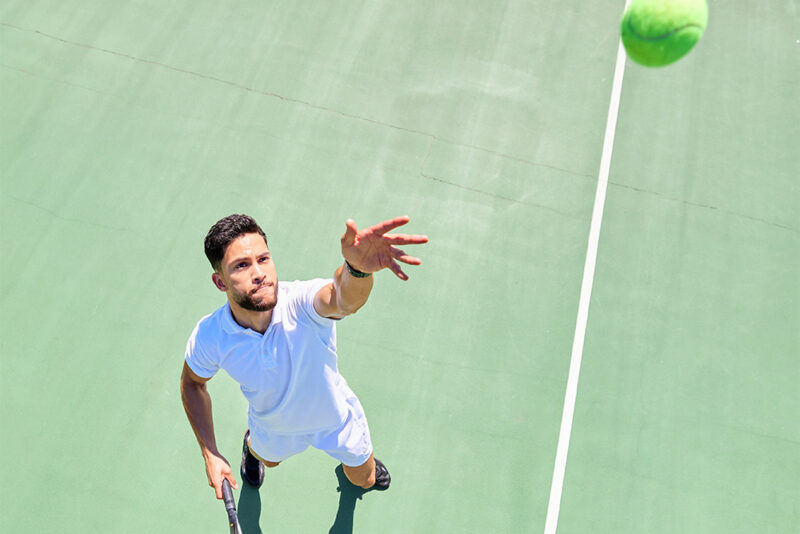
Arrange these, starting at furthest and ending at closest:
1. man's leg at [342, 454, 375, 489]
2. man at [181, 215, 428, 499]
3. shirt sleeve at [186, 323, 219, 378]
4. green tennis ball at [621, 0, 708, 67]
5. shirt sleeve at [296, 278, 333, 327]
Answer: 1. man's leg at [342, 454, 375, 489]
2. green tennis ball at [621, 0, 708, 67]
3. shirt sleeve at [186, 323, 219, 378]
4. shirt sleeve at [296, 278, 333, 327]
5. man at [181, 215, 428, 499]

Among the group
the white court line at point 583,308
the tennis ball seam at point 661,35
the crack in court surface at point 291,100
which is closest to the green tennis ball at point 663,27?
the tennis ball seam at point 661,35

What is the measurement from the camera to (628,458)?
4.64 m

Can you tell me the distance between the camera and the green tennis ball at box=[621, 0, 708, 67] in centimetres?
365

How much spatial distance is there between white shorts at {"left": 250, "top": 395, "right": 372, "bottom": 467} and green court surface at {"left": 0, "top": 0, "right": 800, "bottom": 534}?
0.72m

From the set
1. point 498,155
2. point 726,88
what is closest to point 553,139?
point 498,155

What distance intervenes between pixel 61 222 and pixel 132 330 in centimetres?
119

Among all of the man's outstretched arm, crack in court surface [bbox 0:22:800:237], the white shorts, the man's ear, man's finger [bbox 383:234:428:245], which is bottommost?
the white shorts

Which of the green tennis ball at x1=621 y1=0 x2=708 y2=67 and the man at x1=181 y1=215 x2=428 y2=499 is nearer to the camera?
the man at x1=181 y1=215 x2=428 y2=499

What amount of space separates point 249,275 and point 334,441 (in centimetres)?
119

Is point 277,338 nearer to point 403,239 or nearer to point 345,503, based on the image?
point 403,239

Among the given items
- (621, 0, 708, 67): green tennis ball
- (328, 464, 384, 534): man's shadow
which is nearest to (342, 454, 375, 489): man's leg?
(328, 464, 384, 534): man's shadow

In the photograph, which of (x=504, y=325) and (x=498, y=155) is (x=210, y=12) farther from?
(x=504, y=325)

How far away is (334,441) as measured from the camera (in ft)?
12.5

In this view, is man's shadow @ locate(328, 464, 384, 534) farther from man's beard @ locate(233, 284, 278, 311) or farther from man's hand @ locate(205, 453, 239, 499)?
man's beard @ locate(233, 284, 278, 311)
